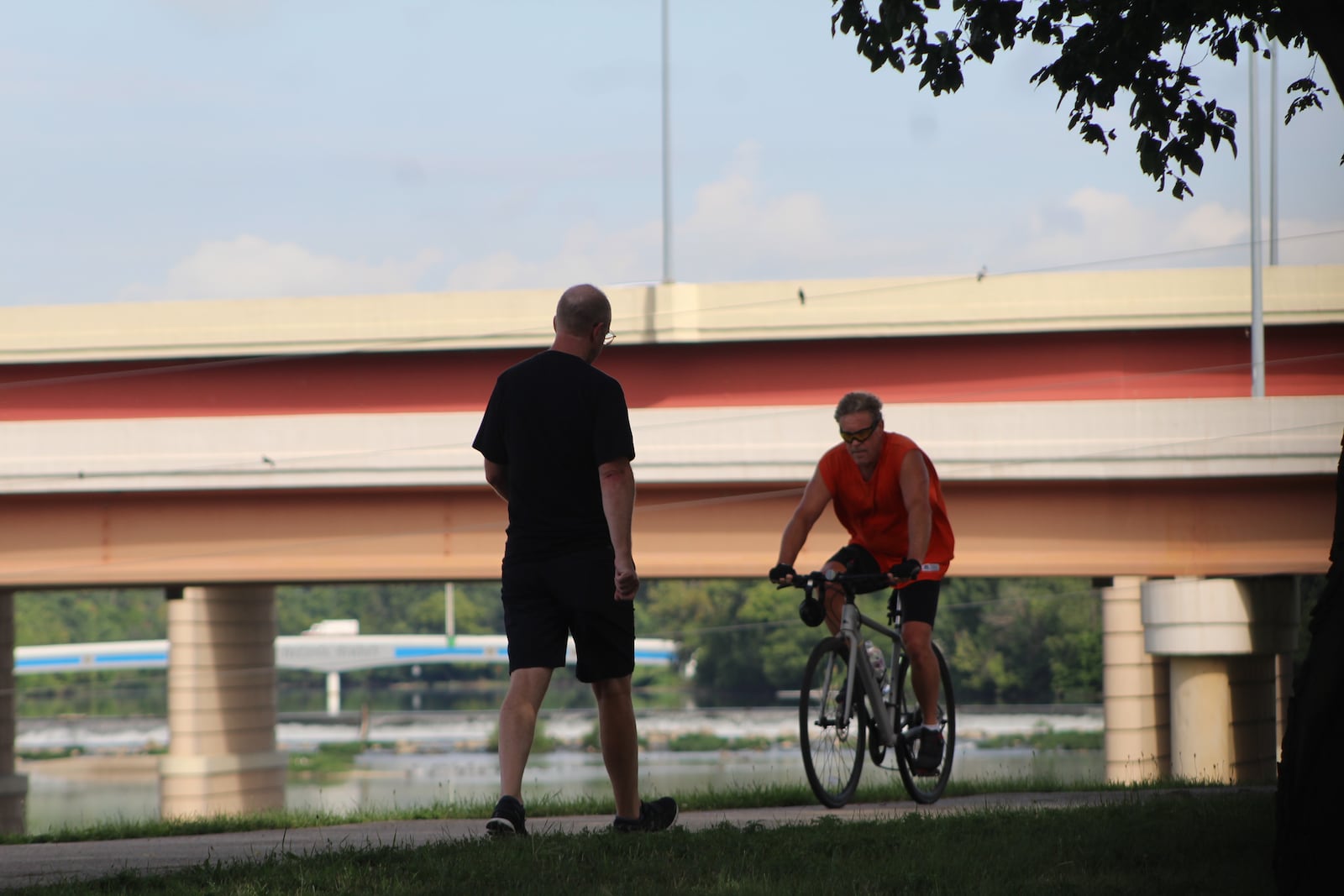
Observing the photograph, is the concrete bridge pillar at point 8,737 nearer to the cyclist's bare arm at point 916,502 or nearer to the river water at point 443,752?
the cyclist's bare arm at point 916,502

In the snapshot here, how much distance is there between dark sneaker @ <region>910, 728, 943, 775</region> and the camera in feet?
24.9

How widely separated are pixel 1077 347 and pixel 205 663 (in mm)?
13211

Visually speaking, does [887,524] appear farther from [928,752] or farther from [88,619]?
[88,619]

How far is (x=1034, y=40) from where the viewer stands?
294 inches

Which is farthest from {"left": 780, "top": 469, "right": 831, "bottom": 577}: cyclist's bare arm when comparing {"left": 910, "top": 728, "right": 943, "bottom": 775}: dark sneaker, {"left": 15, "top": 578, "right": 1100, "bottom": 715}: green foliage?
{"left": 15, "top": 578, "right": 1100, "bottom": 715}: green foliage

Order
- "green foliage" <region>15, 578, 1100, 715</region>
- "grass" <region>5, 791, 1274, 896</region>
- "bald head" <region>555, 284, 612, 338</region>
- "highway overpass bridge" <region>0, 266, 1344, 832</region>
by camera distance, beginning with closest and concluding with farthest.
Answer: "grass" <region>5, 791, 1274, 896</region>
"bald head" <region>555, 284, 612, 338</region>
"highway overpass bridge" <region>0, 266, 1344, 832</region>
"green foliage" <region>15, 578, 1100, 715</region>

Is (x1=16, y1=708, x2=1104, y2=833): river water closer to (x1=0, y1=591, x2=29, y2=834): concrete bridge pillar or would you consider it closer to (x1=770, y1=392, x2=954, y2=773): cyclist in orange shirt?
(x1=0, y1=591, x2=29, y2=834): concrete bridge pillar

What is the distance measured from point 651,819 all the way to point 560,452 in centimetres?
140

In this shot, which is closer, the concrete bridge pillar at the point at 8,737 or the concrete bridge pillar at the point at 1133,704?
the concrete bridge pillar at the point at 1133,704

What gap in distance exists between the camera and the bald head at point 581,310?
5.76 metres

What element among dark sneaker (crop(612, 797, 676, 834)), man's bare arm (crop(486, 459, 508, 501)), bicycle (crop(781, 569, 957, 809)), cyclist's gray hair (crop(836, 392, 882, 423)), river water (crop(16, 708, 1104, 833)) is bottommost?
river water (crop(16, 708, 1104, 833))

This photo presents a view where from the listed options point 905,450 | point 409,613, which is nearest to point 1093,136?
point 905,450

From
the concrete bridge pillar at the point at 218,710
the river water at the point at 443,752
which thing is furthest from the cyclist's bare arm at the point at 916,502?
the river water at the point at 443,752

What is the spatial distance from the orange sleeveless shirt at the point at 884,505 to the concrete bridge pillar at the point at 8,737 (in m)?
18.6
